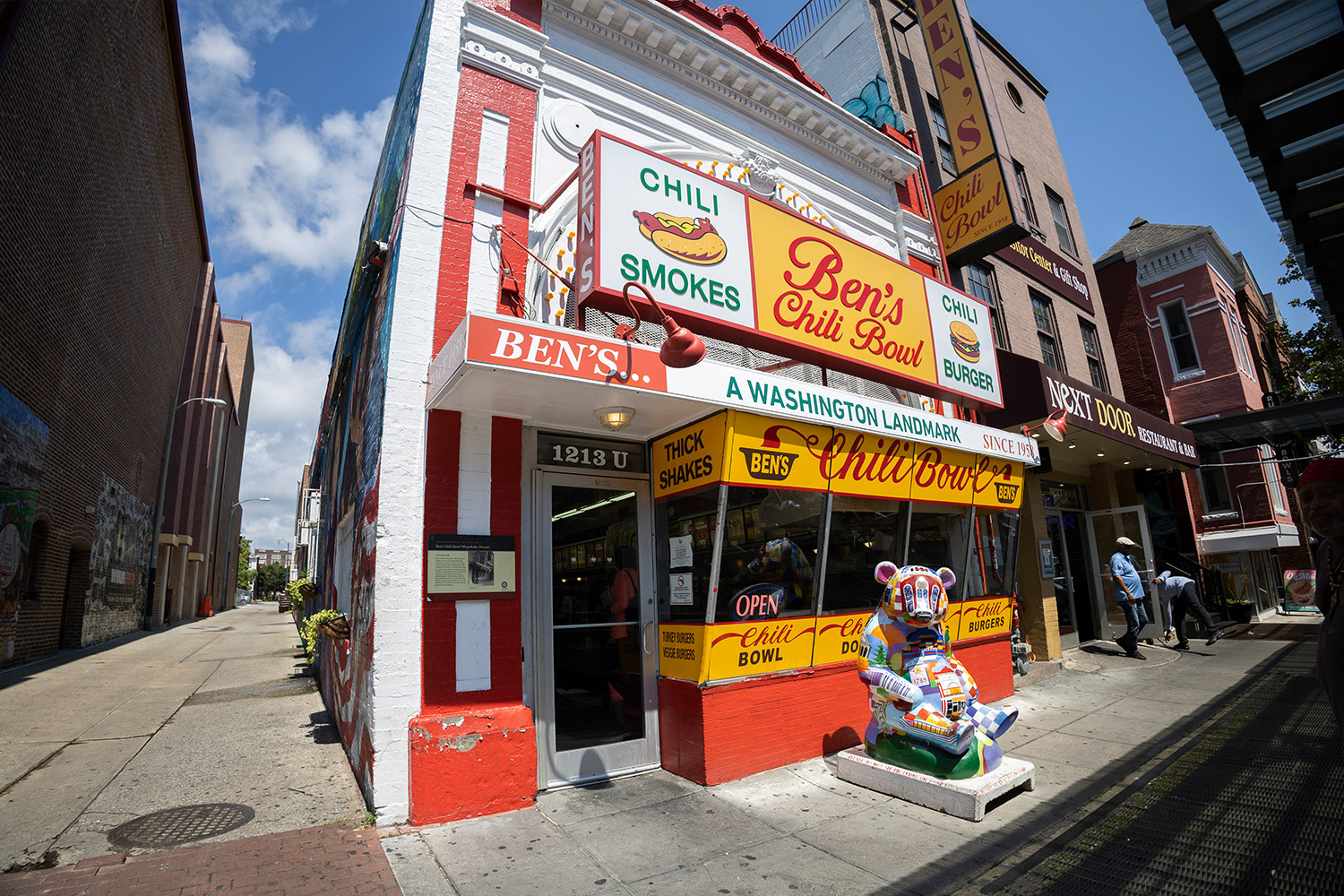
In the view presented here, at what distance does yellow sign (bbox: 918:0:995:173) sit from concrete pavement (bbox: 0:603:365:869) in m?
11.7

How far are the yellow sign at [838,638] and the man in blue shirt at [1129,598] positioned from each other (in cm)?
703

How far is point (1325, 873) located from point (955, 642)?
432 centimetres

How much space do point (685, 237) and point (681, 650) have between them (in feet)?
12.3

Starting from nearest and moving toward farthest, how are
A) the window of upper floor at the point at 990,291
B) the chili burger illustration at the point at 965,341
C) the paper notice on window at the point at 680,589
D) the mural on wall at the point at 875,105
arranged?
1. the paper notice on window at the point at 680,589
2. the chili burger illustration at the point at 965,341
3. the mural on wall at the point at 875,105
4. the window of upper floor at the point at 990,291

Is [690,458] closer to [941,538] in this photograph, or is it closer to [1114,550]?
[941,538]

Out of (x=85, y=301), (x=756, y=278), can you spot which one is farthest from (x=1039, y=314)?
(x=85, y=301)

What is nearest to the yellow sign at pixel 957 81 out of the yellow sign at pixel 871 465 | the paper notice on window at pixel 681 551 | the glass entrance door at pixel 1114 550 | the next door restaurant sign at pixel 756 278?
the next door restaurant sign at pixel 756 278

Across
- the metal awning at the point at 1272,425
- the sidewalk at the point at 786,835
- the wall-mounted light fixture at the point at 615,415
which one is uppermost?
the metal awning at the point at 1272,425

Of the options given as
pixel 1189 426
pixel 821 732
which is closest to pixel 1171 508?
pixel 1189 426

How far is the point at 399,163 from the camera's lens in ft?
22.0

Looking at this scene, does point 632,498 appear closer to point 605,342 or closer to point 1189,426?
point 605,342

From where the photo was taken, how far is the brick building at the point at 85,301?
39.8 ft

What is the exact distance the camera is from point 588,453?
6062mm

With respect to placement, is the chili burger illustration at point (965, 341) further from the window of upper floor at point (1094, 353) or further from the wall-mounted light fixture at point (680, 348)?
the window of upper floor at point (1094, 353)
